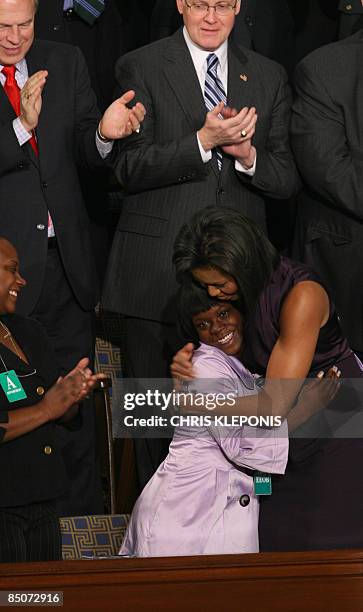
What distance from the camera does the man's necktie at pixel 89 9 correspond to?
3.77 meters

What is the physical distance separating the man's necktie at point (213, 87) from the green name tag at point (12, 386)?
35.4 inches

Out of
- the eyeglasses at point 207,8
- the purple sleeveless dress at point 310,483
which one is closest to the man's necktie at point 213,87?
the eyeglasses at point 207,8

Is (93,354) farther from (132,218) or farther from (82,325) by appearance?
(132,218)

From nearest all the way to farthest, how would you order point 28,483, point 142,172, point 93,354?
point 28,483
point 142,172
point 93,354

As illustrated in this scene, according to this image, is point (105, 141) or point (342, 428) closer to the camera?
point (342, 428)

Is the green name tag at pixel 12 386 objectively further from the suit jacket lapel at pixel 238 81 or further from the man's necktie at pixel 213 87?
the suit jacket lapel at pixel 238 81

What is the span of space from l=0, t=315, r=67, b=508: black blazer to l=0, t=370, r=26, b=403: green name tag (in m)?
0.01

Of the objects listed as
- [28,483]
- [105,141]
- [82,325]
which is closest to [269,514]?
[28,483]

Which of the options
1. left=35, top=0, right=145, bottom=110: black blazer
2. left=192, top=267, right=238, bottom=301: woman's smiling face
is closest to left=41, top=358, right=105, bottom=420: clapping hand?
left=192, top=267, right=238, bottom=301: woman's smiling face

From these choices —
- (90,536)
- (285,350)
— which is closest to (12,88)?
(285,350)

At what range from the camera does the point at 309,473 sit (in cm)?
308

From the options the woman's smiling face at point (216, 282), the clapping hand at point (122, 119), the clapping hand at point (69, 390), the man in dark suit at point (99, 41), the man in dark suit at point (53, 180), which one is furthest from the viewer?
the man in dark suit at point (99, 41)

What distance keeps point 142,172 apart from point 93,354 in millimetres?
546

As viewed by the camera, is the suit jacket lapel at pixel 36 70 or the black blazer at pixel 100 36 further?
the black blazer at pixel 100 36
